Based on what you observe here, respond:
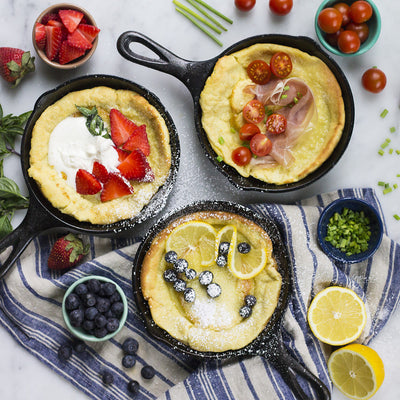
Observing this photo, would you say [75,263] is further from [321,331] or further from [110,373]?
[321,331]

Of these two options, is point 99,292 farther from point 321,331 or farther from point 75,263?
point 321,331

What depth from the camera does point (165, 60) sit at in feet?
12.7

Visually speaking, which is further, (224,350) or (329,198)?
(329,198)

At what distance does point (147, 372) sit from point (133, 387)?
15 centimetres

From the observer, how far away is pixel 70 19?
3.82m

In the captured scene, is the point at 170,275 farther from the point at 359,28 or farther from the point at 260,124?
the point at 359,28

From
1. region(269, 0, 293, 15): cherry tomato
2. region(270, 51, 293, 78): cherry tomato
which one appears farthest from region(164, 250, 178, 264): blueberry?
region(269, 0, 293, 15): cherry tomato

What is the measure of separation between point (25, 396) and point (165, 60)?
9.01ft

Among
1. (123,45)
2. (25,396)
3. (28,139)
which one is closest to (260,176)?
(123,45)

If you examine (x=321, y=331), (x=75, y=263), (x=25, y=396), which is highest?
(x=321, y=331)

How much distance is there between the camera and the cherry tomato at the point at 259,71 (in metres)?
3.90

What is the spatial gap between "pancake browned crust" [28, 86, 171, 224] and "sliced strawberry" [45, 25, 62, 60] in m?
0.34

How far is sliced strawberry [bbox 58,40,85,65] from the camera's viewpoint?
3.87 meters

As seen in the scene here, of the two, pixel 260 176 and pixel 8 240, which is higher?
pixel 260 176
